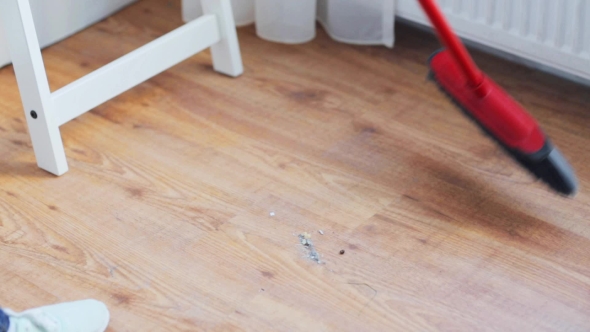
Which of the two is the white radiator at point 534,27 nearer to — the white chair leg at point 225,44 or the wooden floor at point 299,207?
the wooden floor at point 299,207

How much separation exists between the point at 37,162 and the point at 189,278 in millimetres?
435

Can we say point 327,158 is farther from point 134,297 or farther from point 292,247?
point 134,297

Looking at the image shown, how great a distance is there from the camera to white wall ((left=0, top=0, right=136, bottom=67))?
1.74 metres

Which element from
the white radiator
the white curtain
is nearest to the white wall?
the white curtain

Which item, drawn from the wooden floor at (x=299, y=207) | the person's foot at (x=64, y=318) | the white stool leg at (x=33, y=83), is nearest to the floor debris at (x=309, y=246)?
the wooden floor at (x=299, y=207)

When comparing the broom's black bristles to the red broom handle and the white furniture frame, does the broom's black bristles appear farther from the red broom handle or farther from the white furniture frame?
the white furniture frame

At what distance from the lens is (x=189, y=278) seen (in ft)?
3.71

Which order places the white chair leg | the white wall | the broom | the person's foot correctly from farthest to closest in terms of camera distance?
the white wall, the white chair leg, the broom, the person's foot

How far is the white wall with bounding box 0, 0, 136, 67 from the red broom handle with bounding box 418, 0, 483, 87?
39.6 inches

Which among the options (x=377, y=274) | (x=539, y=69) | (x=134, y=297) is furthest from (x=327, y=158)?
(x=539, y=69)

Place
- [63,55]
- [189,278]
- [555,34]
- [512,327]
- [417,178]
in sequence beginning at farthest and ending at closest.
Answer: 1. [63,55]
2. [555,34]
3. [417,178]
4. [189,278]
5. [512,327]

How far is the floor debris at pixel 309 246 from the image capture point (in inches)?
45.5

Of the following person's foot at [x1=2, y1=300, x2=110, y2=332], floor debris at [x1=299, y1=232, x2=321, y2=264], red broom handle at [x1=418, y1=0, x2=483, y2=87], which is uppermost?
red broom handle at [x1=418, y1=0, x2=483, y2=87]

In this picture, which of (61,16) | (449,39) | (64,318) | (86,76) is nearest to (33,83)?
(86,76)
